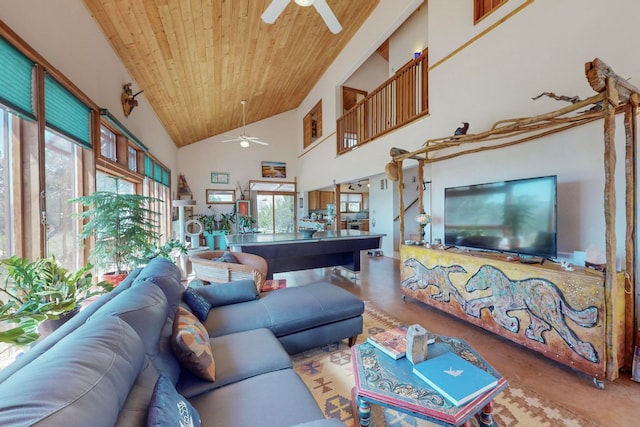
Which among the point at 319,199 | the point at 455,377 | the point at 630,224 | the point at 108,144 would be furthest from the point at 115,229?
the point at 319,199

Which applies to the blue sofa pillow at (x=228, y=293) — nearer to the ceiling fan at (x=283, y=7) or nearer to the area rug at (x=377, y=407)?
the area rug at (x=377, y=407)

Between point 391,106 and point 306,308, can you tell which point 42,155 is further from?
point 391,106

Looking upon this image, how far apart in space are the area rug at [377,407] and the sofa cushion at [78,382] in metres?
1.29

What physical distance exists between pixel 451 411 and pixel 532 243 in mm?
1994

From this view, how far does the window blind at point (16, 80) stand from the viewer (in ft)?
5.08

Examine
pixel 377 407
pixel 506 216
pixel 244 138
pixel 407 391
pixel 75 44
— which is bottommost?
pixel 377 407

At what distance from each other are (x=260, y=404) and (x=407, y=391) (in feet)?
2.22

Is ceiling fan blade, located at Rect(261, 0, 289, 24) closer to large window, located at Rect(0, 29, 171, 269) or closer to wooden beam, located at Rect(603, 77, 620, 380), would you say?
large window, located at Rect(0, 29, 171, 269)

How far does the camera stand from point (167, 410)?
0.81 metres

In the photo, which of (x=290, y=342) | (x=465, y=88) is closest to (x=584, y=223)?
(x=465, y=88)

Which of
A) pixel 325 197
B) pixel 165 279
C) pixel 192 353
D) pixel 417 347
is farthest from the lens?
pixel 325 197

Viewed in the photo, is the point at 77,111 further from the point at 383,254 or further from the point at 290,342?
the point at 383,254

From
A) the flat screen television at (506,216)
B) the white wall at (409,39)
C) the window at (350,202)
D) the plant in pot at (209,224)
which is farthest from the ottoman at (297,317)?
the window at (350,202)

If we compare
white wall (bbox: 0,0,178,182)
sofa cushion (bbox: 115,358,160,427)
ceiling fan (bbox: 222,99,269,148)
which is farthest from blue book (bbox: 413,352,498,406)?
ceiling fan (bbox: 222,99,269,148)
